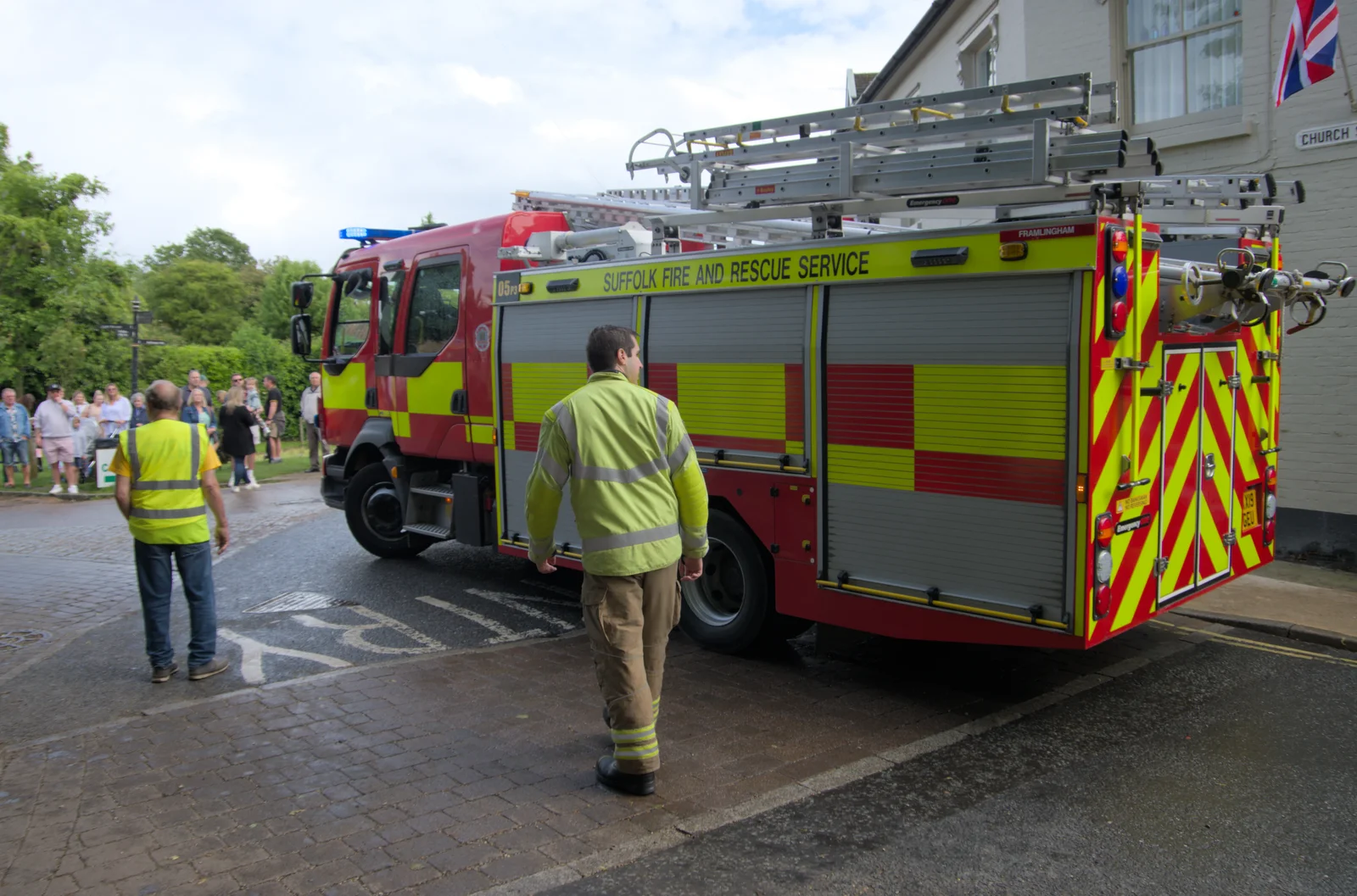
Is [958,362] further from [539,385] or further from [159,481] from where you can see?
[159,481]

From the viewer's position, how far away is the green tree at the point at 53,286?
2412cm

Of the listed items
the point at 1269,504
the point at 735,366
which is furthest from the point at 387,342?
the point at 1269,504

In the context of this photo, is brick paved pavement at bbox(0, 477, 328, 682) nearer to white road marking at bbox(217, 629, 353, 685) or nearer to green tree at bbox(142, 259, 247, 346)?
white road marking at bbox(217, 629, 353, 685)

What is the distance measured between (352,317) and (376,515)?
1.90 m

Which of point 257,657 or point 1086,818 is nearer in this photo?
point 1086,818

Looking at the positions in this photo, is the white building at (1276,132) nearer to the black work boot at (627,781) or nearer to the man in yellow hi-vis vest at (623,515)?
the man in yellow hi-vis vest at (623,515)

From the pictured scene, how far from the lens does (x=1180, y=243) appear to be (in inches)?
243

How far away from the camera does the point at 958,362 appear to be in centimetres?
502

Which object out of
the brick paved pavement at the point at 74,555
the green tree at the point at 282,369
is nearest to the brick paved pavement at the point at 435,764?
the brick paved pavement at the point at 74,555

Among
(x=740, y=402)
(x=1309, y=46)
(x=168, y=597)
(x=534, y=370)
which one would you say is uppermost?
(x=1309, y=46)

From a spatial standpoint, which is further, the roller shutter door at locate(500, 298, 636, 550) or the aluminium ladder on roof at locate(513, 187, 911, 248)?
the aluminium ladder on roof at locate(513, 187, 911, 248)

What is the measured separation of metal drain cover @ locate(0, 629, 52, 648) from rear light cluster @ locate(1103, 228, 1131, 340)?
23.3ft

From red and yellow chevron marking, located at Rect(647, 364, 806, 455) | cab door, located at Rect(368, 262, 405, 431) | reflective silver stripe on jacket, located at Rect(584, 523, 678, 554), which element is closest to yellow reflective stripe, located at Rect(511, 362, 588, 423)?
red and yellow chevron marking, located at Rect(647, 364, 806, 455)

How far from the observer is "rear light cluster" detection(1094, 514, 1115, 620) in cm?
473
